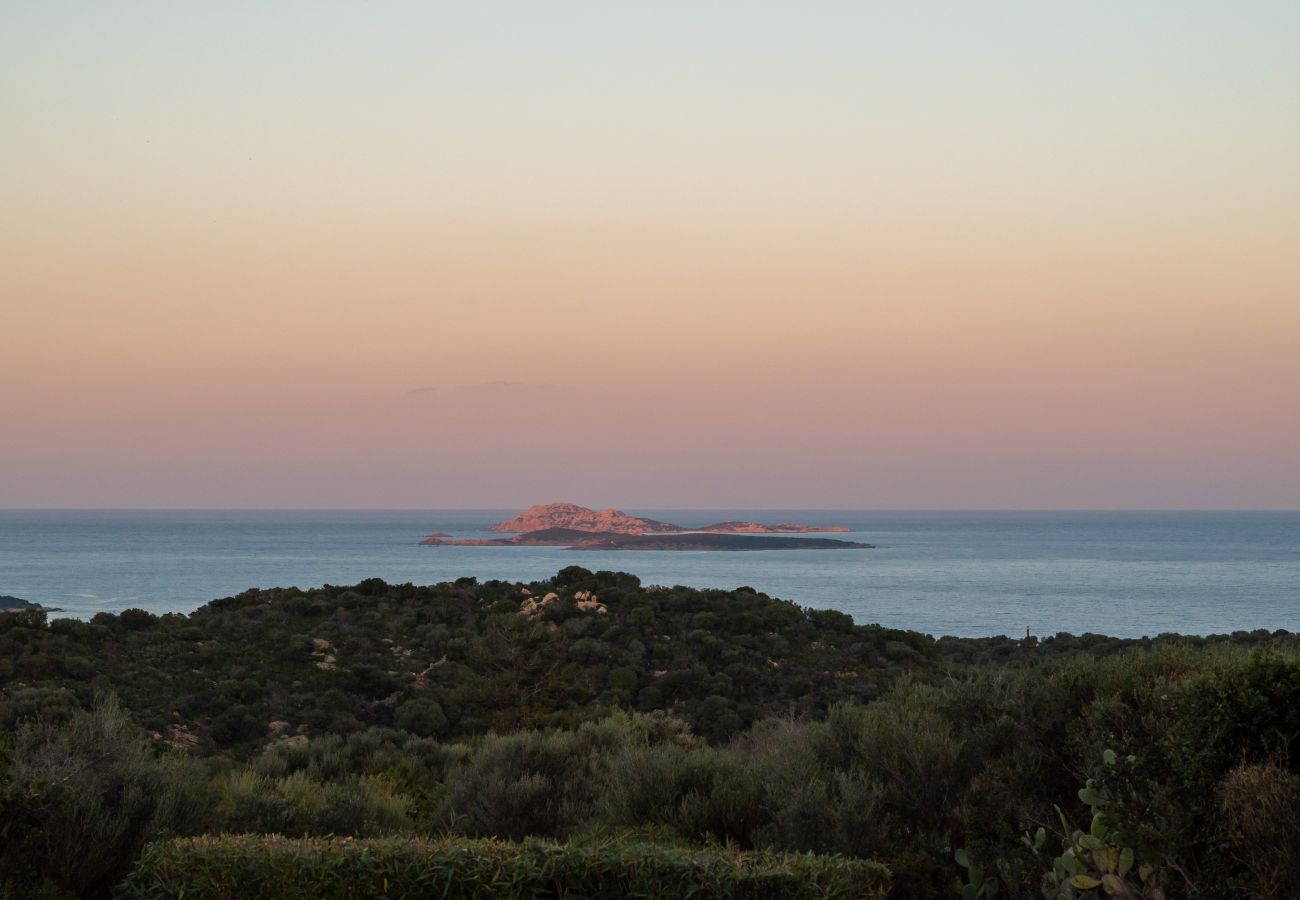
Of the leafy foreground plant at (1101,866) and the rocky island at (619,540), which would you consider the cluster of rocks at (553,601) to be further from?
the rocky island at (619,540)

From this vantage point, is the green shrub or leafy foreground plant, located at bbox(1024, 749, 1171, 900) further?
the green shrub

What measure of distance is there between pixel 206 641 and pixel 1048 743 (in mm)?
22106

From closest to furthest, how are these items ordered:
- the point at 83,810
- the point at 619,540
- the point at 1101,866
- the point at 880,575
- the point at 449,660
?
the point at 1101,866 → the point at 83,810 → the point at 449,660 → the point at 880,575 → the point at 619,540

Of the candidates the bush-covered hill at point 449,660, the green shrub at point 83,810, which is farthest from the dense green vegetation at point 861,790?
the bush-covered hill at point 449,660

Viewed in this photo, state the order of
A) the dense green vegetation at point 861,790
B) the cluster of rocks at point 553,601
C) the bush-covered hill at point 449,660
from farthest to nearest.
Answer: the cluster of rocks at point 553,601 → the bush-covered hill at point 449,660 → the dense green vegetation at point 861,790

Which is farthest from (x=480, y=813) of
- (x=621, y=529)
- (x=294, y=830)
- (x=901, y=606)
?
(x=621, y=529)

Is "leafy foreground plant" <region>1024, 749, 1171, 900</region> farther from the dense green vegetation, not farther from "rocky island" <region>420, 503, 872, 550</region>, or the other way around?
"rocky island" <region>420, 503, 872, 550</region>

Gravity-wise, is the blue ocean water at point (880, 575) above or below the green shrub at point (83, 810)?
below

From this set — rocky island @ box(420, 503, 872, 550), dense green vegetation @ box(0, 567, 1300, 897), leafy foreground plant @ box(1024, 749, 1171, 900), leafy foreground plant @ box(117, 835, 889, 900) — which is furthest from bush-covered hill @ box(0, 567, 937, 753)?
rocky island @ box(420, 503, 872, 550)

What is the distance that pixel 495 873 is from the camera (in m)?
6.07

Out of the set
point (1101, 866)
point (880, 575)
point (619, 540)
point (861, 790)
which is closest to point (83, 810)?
point (861, 790)

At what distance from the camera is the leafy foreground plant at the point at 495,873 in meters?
6.00

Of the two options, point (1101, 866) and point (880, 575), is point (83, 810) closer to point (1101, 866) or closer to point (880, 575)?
point (1101, 866)

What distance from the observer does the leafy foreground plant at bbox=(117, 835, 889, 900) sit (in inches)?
236
